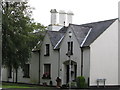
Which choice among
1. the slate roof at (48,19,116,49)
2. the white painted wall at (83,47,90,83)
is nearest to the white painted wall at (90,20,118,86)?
the white painted wall at (83,47,90,83)

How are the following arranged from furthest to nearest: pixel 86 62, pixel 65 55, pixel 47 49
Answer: pixel 47 49
pixel 65 55
pixel 86 62

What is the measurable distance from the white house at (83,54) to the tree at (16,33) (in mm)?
3641

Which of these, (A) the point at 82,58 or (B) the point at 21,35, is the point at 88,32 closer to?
(A) the point at 82,58

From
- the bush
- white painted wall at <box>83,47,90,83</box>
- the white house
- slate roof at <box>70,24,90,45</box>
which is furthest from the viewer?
slate roof at <box>70,24,90,45</box>

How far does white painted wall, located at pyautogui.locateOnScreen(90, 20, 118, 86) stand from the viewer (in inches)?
1383

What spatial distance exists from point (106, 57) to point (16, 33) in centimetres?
977

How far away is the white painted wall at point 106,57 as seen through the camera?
35125mm

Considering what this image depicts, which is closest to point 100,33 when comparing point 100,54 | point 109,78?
point 100,54

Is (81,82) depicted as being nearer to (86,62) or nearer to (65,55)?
(86,62)

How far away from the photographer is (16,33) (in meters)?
35.8

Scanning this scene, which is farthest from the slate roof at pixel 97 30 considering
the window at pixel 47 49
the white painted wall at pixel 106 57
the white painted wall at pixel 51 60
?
the window at pixel 47 49

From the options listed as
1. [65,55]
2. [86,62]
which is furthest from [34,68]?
[86,62]

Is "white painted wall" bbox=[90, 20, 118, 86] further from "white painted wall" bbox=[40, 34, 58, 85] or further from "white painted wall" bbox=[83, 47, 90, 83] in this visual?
"white painted wall" bbox=[40, 34, 58, 85]

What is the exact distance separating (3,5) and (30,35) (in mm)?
5024
